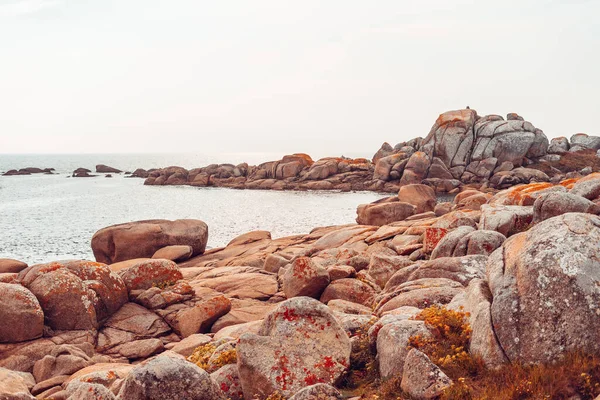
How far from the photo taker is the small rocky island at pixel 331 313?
736 cm

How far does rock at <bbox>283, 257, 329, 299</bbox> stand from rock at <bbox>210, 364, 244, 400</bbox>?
8.75 meters

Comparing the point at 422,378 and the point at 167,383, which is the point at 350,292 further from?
the point at 167,383

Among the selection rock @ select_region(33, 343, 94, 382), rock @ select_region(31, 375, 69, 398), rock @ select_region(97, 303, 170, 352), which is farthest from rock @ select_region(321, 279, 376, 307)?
rock @ select_region(31, 375, 69, 398)

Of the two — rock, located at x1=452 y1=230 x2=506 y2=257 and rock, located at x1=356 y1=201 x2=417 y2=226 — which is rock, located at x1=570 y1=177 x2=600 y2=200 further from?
rock, located at x1=356 y1=201 x2=417 y2=226

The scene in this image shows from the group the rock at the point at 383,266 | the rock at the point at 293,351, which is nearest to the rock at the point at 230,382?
the rock at the point at 293,351

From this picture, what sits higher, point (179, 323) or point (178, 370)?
point (178, 370)

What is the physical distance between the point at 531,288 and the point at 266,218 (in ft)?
185

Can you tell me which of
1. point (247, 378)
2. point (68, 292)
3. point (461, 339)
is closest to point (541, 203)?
point (461, 339)

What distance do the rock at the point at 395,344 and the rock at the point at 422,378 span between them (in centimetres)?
59

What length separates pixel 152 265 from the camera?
21969 millimetres

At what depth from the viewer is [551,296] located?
7449mm

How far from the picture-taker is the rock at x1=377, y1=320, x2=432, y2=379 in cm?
823

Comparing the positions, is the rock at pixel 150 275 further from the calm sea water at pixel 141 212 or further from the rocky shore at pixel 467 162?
the rocky shore at pixel 467 162

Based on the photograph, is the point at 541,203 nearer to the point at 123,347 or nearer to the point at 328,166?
the point at 123,347
